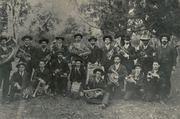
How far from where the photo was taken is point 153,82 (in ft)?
23.5

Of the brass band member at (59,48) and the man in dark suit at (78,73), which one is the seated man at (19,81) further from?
the man in dark suit at (78,73)

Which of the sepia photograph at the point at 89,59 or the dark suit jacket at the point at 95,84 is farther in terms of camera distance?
the dark suit jacket at the point at 95,84

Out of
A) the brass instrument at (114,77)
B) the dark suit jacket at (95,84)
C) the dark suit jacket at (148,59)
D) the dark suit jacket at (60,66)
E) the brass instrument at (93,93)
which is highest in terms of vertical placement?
the dark suit jacket at (148,59)

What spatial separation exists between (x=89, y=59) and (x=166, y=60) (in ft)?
4.48

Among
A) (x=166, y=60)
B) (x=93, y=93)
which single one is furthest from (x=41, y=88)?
(x=166, y=60)

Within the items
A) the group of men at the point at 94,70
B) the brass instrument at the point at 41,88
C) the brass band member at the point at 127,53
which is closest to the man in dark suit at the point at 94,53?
the group of men at the point at 94,70

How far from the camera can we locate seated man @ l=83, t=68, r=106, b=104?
7083 millimetres

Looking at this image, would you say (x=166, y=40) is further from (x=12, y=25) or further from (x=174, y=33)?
(x=12, y=25)

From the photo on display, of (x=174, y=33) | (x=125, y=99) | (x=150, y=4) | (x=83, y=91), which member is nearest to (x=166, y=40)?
(x=174, y=33)

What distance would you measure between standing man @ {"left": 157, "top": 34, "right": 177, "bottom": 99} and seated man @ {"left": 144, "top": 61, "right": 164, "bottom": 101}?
0.30 feet

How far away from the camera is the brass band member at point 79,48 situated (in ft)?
23.2

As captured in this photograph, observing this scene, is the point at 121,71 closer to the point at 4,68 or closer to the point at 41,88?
the point at 41,88

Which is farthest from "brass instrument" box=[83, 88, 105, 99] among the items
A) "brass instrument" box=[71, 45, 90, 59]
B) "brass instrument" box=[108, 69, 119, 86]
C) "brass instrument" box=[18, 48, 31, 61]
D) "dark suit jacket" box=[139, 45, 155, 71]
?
"brass instrument" box=[18, 48, 31, 61]

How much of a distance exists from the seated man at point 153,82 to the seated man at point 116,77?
0.43 meters
